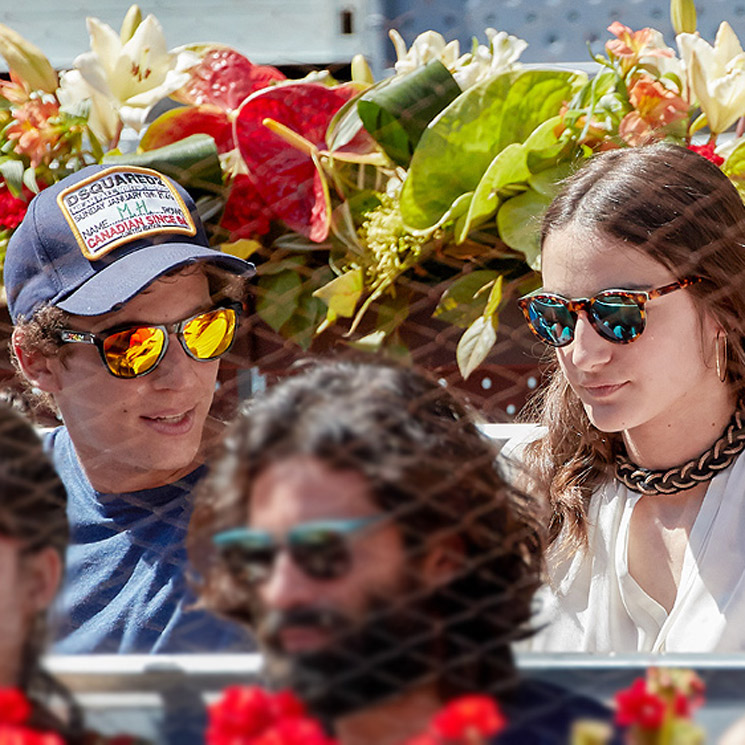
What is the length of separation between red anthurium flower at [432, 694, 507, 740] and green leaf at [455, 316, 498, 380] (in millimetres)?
470

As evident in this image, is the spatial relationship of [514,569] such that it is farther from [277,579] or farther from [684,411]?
[684,411]

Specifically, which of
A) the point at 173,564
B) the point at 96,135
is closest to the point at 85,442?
the point at 173,564

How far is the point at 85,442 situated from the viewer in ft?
2.55

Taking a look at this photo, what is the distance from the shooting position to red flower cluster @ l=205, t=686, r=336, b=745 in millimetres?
321

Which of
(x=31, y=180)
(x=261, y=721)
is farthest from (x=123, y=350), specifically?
(x=261, y=721)

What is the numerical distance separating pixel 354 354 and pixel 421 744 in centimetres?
22

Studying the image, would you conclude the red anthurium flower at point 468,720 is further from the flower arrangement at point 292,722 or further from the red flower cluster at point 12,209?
the red flower cluster at point 12,209

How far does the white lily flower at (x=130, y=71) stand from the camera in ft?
2.81

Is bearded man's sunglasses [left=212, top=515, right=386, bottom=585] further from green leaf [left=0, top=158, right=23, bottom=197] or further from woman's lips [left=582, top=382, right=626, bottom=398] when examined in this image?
green leaf [left=0, top=158, right=23, bottom=197]

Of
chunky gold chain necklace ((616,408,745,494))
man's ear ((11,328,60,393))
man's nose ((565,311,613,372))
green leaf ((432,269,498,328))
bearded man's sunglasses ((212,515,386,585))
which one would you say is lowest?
chunky gold chain necklace ((616,408,745,494))

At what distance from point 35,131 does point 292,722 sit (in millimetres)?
687

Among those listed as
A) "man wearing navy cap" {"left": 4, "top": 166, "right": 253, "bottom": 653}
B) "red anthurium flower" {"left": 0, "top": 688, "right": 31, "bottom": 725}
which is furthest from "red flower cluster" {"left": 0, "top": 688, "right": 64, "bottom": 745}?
"man wearing navy cap" {"left": 4, "top": 166, "right": 253, "bottom": 653}

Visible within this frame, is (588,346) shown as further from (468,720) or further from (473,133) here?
(468,720)

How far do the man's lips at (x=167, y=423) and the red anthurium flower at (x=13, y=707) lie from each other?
417 millimetres
